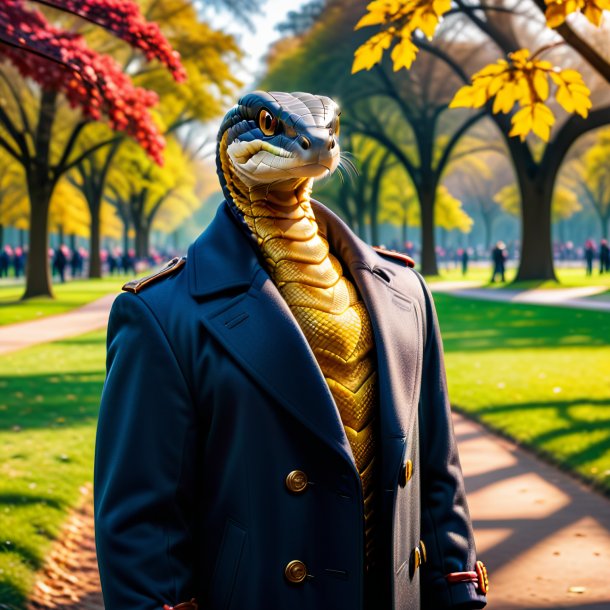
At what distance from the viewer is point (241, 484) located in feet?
6.62

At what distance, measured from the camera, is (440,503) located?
7.79 feet

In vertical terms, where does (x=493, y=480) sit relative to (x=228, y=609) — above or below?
below

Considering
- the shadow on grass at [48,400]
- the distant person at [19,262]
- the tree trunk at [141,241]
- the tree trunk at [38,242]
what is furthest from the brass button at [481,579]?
the tree trunk at [141,241]

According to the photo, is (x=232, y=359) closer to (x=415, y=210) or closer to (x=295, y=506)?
(x=295, y=506)

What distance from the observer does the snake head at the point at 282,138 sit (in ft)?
6.56

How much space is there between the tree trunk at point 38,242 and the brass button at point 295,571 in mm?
26506

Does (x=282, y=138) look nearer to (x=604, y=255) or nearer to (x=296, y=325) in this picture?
(x=296, y=325)

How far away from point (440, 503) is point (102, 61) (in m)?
9.84

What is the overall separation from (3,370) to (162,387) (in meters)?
11.6

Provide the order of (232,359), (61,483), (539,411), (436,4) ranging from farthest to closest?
(539,411) → (61,483) → (436,4) → (232,359)

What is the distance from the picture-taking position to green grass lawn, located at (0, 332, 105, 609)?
18.2 ft

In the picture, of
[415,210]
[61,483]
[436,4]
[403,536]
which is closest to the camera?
[403,536]

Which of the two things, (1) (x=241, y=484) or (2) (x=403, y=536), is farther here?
(2) (x=403, y=536)

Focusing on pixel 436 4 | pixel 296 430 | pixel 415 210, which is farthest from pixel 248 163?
pixel 415 210
